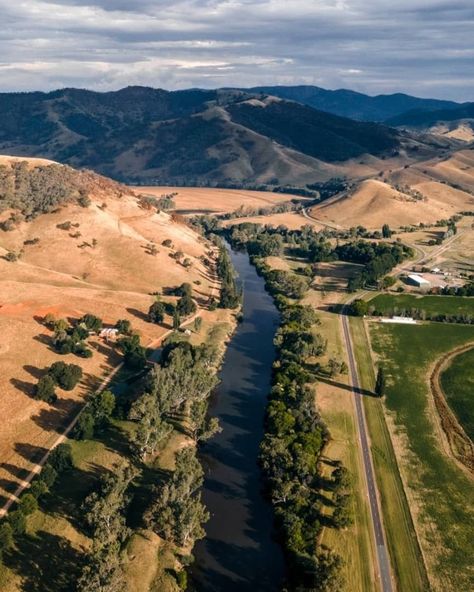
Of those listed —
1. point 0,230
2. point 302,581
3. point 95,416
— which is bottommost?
point 302,581

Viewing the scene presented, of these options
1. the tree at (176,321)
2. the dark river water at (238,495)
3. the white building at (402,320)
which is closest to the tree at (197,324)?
the tree at (176,321)

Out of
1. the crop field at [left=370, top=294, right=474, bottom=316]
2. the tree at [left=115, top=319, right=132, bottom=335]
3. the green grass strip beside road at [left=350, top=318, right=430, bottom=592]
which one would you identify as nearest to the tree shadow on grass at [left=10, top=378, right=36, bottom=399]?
the tree at [left=115, top=319, right=132, bottom=335]

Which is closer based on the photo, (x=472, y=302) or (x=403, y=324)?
(x=403, y=324)

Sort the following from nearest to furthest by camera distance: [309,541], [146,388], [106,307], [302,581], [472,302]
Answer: [302,581] → [309,541] → [146,388] → [106,307] → [472,302]

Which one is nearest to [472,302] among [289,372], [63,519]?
[289,372]

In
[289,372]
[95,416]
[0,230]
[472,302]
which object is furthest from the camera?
[0,230]

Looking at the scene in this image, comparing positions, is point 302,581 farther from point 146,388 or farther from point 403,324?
point 403,324
